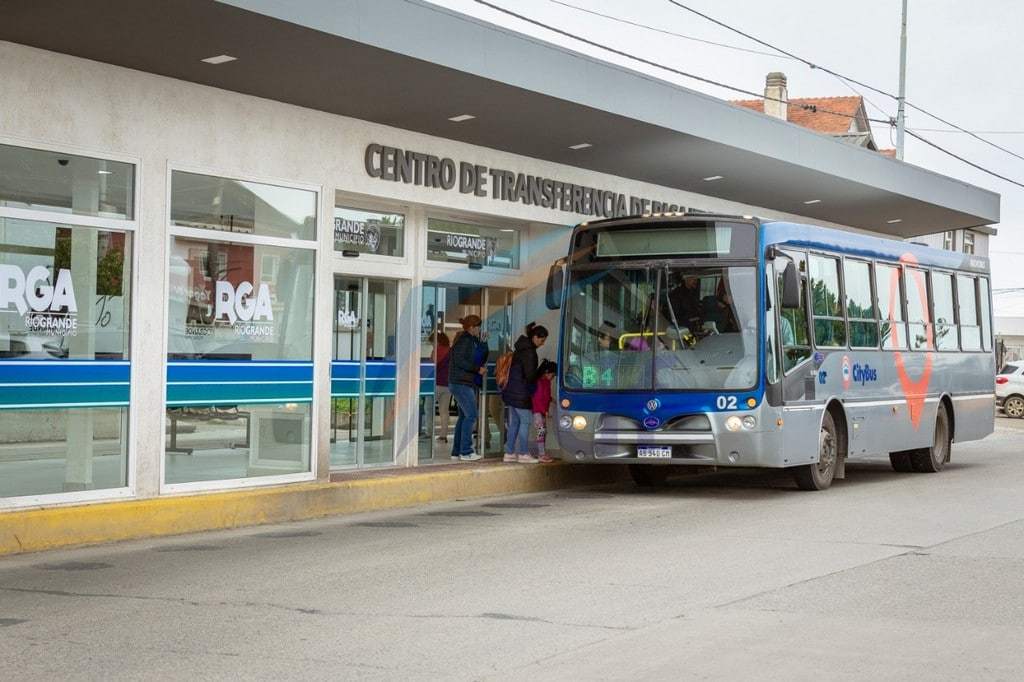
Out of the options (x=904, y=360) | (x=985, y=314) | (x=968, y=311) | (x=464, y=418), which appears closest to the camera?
(x=464, y=418)

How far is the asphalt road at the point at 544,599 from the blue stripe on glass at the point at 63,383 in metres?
1.42

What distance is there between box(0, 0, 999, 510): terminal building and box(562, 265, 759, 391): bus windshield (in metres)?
2.08

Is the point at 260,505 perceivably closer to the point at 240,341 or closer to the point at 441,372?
the point at 240,341

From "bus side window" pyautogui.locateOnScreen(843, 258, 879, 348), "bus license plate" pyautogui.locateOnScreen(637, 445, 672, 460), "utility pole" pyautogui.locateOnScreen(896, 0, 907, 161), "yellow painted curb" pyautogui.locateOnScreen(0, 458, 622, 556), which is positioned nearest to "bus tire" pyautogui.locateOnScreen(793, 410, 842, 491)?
"bus side window" pyautogui.locateOnScreen(843, 258, 879, 348)

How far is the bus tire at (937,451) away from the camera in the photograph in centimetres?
1988

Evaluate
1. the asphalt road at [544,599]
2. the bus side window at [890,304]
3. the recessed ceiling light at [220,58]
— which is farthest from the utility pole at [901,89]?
the recessed ceiling light at [220,58]

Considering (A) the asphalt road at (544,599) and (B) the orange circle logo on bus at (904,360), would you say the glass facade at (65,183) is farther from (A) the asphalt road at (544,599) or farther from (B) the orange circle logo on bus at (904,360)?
(B) the orange circle logo on bus at (904,360)

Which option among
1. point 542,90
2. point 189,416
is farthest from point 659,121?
point 189,416

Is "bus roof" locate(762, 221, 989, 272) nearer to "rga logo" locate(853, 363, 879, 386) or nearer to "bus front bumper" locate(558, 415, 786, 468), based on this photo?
"rga logo" locate(853, 363, 879, 386)

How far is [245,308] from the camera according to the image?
14164mm

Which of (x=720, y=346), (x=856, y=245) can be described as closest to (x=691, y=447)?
(x=720, y=346)

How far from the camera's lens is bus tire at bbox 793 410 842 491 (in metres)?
16.4

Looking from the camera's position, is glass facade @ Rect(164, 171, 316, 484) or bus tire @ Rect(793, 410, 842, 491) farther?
bus tire @ Rect(793, 410, 842, 491)

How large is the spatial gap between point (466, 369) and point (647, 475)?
2705mm
